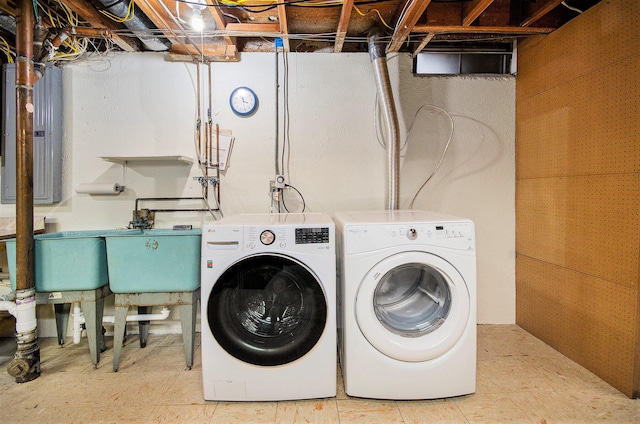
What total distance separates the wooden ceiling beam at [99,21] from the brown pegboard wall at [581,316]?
3.34 m

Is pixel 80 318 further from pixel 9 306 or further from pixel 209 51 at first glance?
pixel 209 51

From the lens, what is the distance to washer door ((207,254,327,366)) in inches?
65.3

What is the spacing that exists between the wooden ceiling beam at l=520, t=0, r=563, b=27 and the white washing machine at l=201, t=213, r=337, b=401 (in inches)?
71.8

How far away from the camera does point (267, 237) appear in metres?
1.64

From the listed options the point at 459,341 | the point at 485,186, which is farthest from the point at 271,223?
the point at 485,186

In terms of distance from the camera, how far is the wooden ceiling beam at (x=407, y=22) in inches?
73.8

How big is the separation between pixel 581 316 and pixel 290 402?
180cm

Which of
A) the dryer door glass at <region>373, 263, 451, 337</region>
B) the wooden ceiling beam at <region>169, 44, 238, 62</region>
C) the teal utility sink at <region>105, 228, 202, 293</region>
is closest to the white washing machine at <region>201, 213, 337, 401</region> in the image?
the dryer door glass at <region>373, 263, 451, 337</region>

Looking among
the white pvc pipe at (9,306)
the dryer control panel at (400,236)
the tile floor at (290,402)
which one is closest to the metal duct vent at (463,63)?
the dryer control panel at (400,236)

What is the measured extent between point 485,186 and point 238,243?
2.01 m

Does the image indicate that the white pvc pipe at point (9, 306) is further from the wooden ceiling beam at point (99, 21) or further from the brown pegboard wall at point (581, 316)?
the brown pegboard wall at point (581, 316)

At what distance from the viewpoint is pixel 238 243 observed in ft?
5.39

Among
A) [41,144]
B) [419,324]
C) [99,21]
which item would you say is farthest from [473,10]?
[41,144]

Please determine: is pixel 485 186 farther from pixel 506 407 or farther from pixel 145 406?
pixel 145 406
